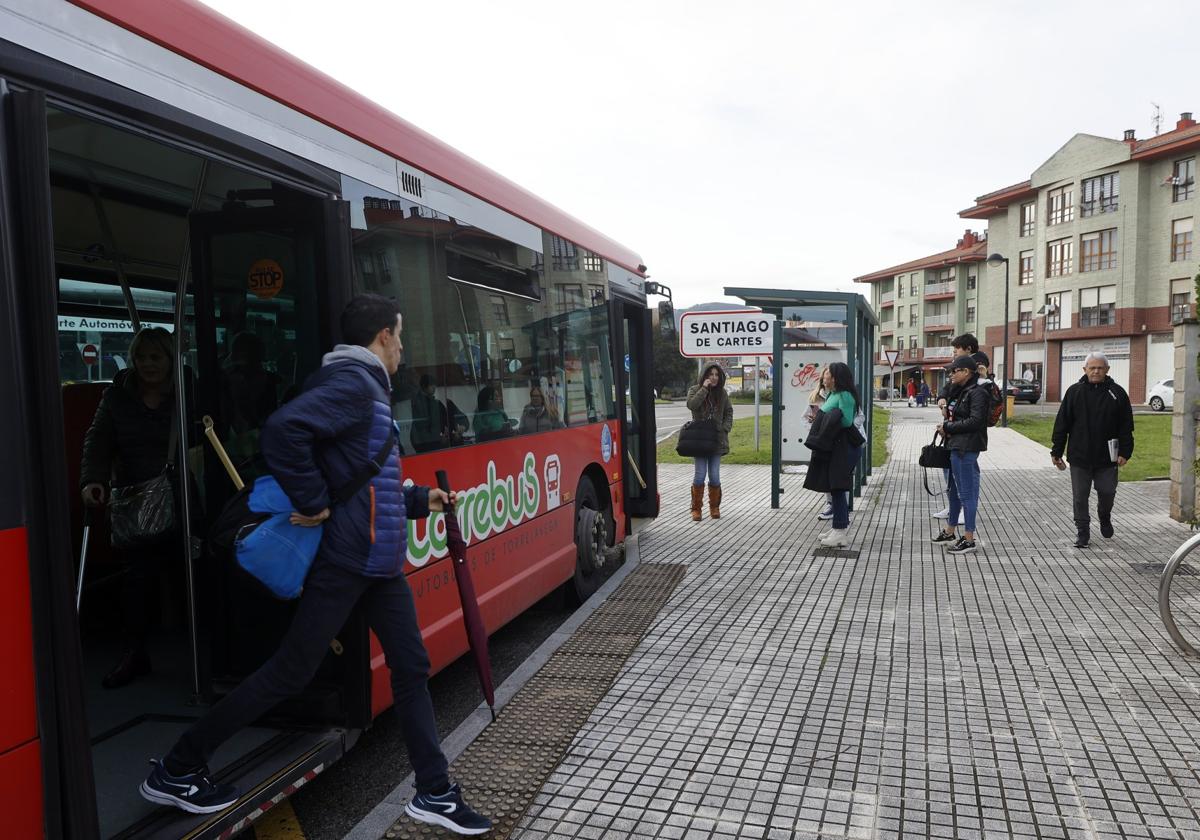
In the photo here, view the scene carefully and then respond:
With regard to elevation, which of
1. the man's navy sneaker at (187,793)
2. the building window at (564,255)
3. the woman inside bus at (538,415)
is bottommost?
the man's navy sneaker at (187,793)

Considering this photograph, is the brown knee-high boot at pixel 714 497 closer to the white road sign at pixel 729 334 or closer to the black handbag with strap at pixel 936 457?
the black handbag with strap at pixel 936 457

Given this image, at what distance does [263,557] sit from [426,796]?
1065mm

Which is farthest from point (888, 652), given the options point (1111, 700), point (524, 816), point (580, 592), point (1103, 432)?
point (1103, 432)

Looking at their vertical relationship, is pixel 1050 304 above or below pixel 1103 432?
above

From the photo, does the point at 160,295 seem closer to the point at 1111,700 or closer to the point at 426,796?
the point at 426,796

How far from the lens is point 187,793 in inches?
113

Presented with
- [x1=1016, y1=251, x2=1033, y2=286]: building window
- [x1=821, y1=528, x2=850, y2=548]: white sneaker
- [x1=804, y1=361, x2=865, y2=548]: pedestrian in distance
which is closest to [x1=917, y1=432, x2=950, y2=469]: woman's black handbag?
[x1=804, y1=361, x2=865, y2=548]: pedestrian in distance

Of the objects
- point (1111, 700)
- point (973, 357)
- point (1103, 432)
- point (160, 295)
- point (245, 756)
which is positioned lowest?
point (1111, 700)

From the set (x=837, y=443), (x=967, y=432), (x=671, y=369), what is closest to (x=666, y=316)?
(x=837, y=443)

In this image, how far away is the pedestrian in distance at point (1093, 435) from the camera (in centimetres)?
846

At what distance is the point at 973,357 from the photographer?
8.49 m

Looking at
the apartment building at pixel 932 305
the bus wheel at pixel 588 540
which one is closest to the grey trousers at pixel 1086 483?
the bus wheel at pixel 588 540

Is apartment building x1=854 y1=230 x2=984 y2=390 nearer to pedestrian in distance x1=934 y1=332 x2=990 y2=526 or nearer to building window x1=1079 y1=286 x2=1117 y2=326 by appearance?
building window x1=1079 y1=286 x2=1117 y2=326

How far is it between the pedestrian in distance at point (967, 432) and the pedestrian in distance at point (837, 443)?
840 mm
